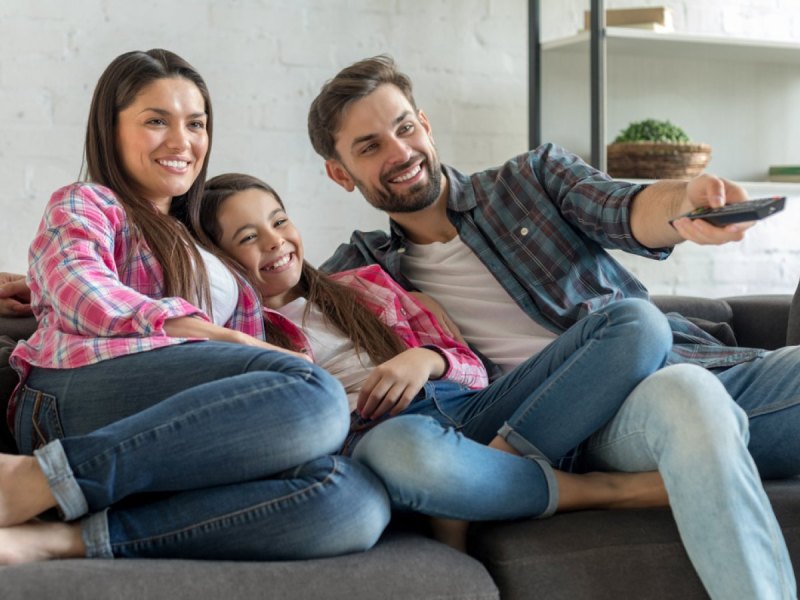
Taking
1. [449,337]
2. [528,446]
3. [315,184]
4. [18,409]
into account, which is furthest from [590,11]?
[18,409]

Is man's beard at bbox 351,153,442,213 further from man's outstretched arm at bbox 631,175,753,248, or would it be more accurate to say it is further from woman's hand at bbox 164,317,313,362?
woman's hand at bbox 164,317,313,362

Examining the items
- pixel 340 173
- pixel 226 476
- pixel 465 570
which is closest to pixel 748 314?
pixel 340 173

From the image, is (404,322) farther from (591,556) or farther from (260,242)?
(591,556)

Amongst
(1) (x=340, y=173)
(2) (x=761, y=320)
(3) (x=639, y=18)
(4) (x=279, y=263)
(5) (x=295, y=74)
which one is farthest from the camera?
(3) (x=639, y=18)

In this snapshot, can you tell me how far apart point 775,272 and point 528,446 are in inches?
82.4

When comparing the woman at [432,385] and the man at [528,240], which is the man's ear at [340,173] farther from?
the woman at [432,385]

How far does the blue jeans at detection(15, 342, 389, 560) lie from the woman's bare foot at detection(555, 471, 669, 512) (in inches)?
9.8

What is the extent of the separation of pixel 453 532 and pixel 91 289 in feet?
1.83

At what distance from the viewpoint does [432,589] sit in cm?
117

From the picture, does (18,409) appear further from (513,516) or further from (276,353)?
(513,516)

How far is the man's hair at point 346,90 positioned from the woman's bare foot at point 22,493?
3.15 ft

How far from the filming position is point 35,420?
1366 millimetres

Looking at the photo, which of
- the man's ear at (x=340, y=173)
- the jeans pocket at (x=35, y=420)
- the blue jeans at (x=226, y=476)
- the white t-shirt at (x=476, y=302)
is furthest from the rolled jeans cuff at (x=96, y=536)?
the man's ear at (x=340, y=173)

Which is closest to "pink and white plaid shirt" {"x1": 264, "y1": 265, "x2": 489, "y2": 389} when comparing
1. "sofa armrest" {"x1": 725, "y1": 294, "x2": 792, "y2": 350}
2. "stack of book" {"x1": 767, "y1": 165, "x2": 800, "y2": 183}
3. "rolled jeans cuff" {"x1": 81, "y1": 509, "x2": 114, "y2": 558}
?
"rolled jeans cuff" {"x1": 81, "y1": 509, "x2": 114, "y2": 558}
